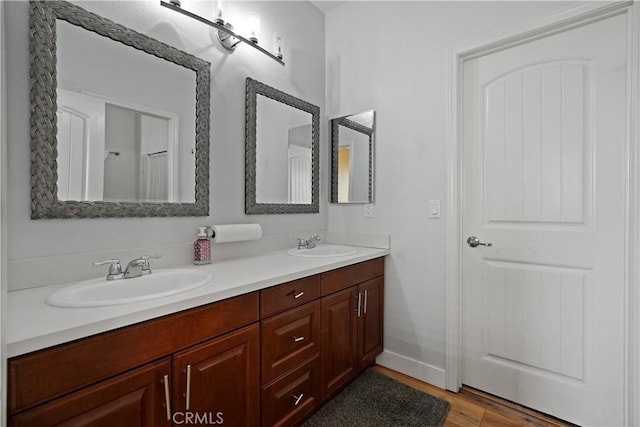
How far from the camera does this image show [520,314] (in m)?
1.71

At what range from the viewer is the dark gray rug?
155 cm

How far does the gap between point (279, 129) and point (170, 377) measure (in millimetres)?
1560

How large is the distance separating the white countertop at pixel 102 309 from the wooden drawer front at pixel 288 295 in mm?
34

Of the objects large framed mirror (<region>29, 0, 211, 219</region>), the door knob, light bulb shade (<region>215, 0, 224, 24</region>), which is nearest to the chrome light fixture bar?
light bulb shade (<region>215, 0, 224, 24</region>)

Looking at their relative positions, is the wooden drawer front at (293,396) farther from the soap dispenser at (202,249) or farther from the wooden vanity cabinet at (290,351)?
the soap dispenser at (202,249)

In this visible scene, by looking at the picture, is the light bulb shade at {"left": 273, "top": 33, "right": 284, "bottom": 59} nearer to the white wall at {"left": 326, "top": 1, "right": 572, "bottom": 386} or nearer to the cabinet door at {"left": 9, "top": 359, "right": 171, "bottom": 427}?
the white wall at {"left": 326, "top": 1, "right": 572, "bottom": 386}

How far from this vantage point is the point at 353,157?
2.29m

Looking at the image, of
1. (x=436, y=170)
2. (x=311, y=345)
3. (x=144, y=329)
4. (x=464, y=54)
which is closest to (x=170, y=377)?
(x=144, y=329)

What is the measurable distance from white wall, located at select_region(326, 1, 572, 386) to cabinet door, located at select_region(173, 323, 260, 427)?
1151mm

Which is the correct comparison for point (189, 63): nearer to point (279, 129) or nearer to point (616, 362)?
point (279, 129)

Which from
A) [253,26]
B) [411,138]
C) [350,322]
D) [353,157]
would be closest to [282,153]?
[353,157]

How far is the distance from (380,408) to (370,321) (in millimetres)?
477

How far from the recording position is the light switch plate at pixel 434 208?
6.19ft

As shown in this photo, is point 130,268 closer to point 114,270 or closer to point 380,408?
point 114,270
